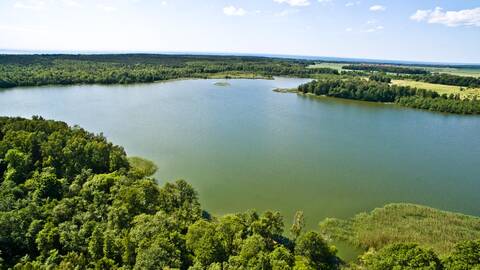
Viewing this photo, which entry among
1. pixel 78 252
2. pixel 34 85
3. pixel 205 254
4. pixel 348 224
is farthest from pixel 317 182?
pixel 34 85

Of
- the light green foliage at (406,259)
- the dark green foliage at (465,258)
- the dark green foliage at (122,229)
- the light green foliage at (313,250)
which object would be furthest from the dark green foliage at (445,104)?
the light green foliage at (313,250)

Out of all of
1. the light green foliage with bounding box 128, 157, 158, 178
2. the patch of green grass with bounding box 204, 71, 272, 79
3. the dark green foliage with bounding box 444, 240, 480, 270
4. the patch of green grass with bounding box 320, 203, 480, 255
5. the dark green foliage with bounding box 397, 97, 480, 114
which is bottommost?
the patch of green grass with bounding box 320, 203, 480, 255

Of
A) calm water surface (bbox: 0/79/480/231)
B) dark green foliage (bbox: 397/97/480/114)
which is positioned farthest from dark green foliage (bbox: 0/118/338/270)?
dark green foliage (bbox: 397/97/480/114)

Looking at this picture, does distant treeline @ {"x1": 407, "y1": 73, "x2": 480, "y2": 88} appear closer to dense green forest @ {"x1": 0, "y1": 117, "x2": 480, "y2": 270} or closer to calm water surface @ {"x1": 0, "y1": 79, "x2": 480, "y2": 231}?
calm water surface @ {"x1": 0, "y1": 79, "x2": 480, "y2": 231}

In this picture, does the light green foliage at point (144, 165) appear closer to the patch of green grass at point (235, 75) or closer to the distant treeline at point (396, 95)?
the distant treeline at point (396, 95)

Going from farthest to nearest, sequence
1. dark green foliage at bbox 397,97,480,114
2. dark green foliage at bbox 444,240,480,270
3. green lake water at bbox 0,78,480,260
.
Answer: dark green foliage at bbox 397,97,480,114 → green lake water at bbox 0,78,480,260 → dark green foliage at bbox 444,240,480,270

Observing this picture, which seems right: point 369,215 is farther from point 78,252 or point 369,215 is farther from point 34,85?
point 34,85

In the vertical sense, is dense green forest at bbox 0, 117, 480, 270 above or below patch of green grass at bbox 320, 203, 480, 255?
above
